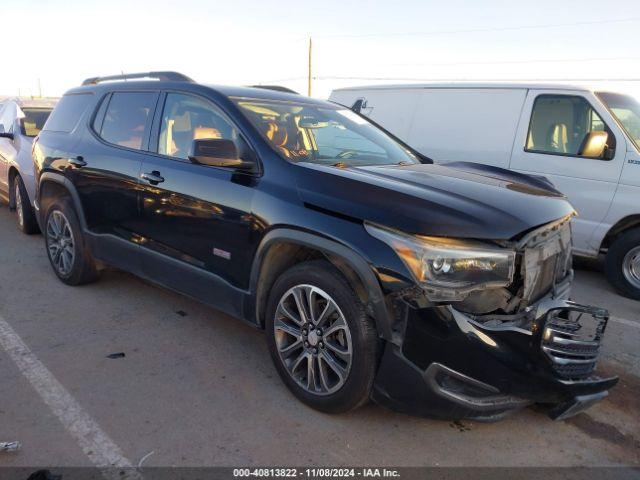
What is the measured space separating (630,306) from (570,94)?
236 centimetres

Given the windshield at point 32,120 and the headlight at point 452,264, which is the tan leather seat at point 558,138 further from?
the windshield at point 32,120

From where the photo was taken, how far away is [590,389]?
263 centimetres

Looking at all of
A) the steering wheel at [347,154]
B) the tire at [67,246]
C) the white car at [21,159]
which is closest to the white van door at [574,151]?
the steering wheel at [347,154]

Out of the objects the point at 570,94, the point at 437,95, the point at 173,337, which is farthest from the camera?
the point at 437,95

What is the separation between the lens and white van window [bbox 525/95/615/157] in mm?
5691

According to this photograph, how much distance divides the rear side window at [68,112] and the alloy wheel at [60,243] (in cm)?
84

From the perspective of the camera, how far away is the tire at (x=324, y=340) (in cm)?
269

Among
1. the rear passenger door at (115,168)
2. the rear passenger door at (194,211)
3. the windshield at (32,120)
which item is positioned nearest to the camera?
the rear passenger door at (194,211)

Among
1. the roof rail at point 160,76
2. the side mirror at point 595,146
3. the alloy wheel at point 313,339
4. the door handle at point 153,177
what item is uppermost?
the roof rail at point 160,76

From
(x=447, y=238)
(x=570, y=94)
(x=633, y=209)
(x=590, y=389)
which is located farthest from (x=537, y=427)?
(x=570, y=94)

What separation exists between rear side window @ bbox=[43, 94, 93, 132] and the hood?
2.91 meters

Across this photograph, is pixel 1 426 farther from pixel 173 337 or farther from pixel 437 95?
pixel 437 95

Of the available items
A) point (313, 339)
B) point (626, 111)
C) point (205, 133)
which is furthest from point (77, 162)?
point (626, 111)

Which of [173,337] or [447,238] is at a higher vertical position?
[447,238]
